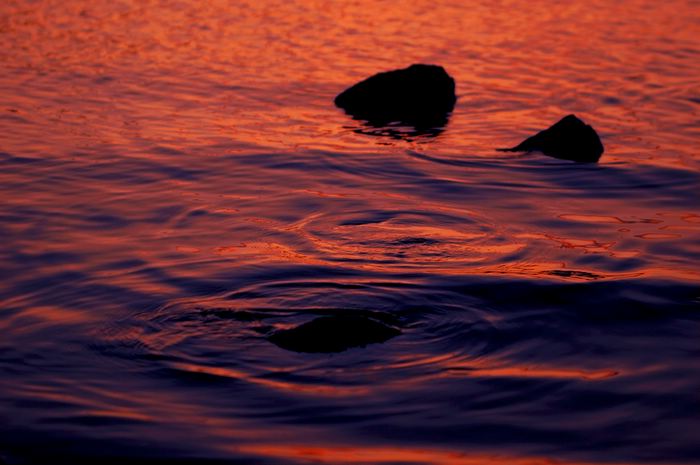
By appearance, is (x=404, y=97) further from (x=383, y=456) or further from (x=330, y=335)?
(x=383, y=456)

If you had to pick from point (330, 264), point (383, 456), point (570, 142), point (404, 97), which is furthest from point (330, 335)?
point (404, 97)

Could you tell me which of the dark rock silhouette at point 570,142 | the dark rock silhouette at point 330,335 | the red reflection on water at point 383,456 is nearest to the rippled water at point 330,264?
the red reflection on water at point 383,456

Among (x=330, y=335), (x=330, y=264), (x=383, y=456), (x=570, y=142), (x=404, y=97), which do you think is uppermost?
(x=404, y=97)

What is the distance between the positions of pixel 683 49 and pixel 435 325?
53.8ft

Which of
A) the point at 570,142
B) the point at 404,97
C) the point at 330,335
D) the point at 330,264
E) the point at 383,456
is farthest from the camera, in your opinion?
the point at 404,97

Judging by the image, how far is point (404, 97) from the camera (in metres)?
18.1

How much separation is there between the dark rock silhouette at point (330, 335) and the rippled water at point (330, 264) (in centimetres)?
13

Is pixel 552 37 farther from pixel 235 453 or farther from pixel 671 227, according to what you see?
pixel 235 453

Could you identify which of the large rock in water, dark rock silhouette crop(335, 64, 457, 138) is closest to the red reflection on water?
dark rock silhouette crop(335, 64, 457, 138)

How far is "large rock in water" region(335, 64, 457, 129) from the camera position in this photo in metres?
17.7

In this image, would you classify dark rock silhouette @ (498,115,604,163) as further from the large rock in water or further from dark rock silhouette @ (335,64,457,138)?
the large rock in water

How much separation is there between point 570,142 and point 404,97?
4.33 metres

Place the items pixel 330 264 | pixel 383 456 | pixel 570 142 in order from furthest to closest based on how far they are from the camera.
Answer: pixel 570 142, pixel 330 264, pixel 383 456

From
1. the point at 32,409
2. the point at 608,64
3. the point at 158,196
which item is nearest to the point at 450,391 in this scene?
the point at 32,409
